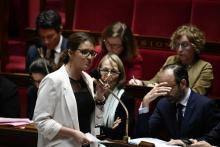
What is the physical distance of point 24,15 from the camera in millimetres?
2354

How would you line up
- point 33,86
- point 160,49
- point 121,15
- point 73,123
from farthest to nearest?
point 121,15 → point 160,49 → point 33,86 → point 73,123

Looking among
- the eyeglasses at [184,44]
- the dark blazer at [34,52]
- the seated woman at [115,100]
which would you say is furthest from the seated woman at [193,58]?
the dark blazer at [34,52]

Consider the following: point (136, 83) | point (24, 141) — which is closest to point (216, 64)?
point (136, 83)

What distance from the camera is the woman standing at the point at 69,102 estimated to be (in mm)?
1012

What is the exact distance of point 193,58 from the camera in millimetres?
1489

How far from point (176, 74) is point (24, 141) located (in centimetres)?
39

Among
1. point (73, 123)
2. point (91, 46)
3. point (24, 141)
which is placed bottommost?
point (24, 141)

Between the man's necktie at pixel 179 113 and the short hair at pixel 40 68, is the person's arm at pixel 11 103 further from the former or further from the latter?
the man's necktie at pixel 179 113

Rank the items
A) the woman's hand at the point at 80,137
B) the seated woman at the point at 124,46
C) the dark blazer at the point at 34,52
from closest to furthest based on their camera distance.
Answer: the woman's hand at the point at 80,137, the seated woman at the point at 124,46, the dark blazer at the point at 34,52

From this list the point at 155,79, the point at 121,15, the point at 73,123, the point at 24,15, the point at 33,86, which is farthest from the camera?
the point at 24,15

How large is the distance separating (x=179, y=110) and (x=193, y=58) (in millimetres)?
249

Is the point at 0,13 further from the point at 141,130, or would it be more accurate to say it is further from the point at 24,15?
the point at 141,130

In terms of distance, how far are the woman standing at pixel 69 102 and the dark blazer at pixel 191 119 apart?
0.24m

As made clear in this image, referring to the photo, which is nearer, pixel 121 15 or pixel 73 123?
pixel 73 123
